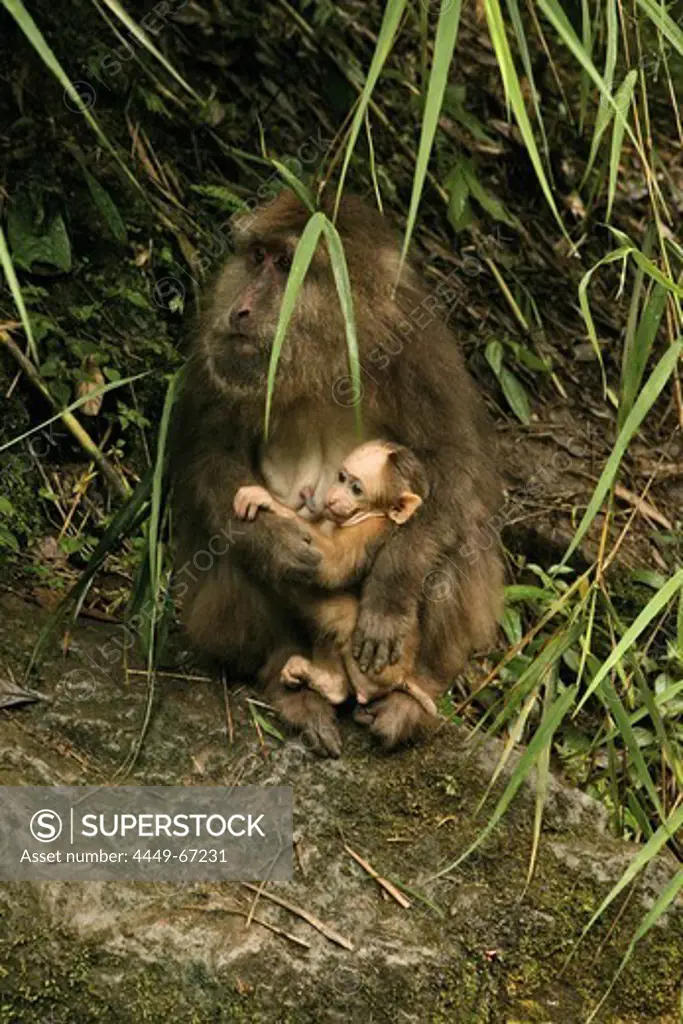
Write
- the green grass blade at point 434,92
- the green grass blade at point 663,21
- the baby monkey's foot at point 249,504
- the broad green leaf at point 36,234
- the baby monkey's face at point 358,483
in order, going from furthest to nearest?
the broad green leaf at point 36,234
the baby monkey's foot at point 249,504
the baby monkey's face at point 358,483
the green grass blade at point 663,21
the green grass blade at point 434,92

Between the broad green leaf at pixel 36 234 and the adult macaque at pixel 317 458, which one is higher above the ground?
the broad green leaf at pixel 36 234

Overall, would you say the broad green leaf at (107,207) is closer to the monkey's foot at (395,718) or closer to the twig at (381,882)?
the monkey's foot at (395,718)

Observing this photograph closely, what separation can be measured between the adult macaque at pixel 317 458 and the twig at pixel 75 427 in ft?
2.31

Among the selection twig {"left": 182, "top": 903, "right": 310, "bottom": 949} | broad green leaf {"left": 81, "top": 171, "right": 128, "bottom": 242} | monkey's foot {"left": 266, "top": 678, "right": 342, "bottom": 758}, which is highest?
broad green leaf {"left": 81, "top": 171, "right": 128, "bottom": 242}

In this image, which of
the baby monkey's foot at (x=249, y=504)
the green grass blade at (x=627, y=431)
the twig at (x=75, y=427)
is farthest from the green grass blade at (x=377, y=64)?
the twig at (x=75, y=427)

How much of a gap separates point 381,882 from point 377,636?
0.65 metres

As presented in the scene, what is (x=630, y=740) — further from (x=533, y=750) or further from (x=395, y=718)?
(x=395, y=718)

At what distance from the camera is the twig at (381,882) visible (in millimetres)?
3818

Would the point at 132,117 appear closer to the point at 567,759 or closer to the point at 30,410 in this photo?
the point at 30,410

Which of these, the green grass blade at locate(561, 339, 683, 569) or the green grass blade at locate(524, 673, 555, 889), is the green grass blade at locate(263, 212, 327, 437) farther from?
the green grass blade at locate(524, 673, 555, 889)

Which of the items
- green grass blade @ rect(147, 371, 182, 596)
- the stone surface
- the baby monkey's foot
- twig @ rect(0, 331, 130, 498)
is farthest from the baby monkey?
twig @ rect(0, 331, 130, 498)

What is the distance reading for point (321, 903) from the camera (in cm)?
377

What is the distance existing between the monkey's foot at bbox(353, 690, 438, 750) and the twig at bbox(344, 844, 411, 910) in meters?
0.39

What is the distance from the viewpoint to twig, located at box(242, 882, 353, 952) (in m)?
3.64
